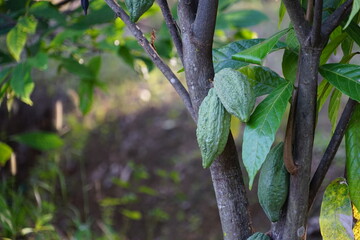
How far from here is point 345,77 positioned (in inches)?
27.5

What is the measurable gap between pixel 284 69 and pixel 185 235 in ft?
6.80

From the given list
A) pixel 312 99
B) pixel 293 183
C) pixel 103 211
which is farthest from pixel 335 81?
pixel 103 211

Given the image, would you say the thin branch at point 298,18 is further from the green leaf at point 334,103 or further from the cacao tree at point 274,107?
the green leaf at point 334,103

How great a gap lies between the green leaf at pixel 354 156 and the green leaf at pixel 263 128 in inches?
5.0

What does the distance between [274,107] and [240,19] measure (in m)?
1.04

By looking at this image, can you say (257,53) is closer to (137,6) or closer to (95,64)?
(137,6)

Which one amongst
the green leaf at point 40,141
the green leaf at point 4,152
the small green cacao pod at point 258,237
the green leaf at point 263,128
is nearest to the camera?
the green leaf at point 263,128

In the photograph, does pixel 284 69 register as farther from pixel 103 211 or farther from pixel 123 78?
pixel 123 78

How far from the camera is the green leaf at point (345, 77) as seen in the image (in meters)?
0.69

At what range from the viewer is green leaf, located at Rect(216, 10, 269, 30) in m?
1.60

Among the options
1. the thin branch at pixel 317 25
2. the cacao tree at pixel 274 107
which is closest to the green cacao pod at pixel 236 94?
the cacao tree at pixel 274 107

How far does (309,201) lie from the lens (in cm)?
77

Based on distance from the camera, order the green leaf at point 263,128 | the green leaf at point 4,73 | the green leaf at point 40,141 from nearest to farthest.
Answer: the green leaf at point 263,128 → the green leaf at point 4,73 → the green leaf at point 40,141

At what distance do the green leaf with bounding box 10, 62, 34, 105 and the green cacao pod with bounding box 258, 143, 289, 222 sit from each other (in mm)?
881
